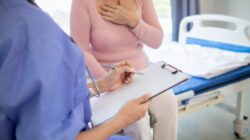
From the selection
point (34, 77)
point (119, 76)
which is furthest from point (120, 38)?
point (34, 77)

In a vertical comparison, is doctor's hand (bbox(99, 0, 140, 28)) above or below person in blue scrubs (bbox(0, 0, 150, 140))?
below

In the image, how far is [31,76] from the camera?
595 mm

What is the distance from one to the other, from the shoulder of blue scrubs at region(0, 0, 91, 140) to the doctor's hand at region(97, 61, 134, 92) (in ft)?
1.68

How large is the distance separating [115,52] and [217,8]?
6.37 ft

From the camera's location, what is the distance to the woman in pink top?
1353 mm

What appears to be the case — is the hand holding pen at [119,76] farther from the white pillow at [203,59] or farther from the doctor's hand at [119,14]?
the white pillow at [203,59]

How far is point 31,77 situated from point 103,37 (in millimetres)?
842

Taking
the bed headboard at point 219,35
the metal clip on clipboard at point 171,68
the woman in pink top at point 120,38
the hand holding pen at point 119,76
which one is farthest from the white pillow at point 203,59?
the hand holding pen at point 119,76

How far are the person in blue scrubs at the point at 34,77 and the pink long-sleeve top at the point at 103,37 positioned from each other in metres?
0.72

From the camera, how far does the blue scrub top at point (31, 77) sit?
596 millimetres

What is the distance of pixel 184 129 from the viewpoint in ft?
7.15

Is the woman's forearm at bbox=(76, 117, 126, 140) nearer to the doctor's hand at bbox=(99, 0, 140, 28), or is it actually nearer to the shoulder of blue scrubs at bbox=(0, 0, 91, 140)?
the shoulder of blue scrubs at bbox=(0, 0, 91, 140)

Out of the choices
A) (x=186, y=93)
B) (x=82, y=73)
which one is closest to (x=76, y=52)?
(x=82, y=73)

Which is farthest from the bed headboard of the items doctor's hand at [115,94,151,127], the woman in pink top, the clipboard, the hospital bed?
doctor's hand at [115,94,151,127]
